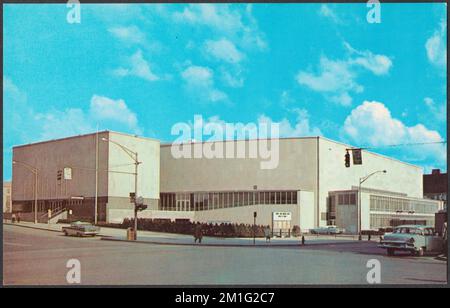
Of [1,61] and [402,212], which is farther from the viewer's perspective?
[402,212]

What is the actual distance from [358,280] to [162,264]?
30.2 feet

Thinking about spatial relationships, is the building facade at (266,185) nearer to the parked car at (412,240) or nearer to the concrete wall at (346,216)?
the concrete wall at (346,216)

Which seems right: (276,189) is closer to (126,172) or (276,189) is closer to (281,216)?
(281,216)

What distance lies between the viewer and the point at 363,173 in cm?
6662

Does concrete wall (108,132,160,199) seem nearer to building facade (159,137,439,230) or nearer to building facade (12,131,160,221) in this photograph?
building facade (12,131,160,221)

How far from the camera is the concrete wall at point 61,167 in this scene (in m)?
35.9

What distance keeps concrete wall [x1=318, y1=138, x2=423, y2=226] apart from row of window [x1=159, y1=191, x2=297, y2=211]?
5207 mm

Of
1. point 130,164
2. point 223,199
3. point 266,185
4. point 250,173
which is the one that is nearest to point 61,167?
point 130,164

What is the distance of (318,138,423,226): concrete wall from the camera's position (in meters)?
62.7

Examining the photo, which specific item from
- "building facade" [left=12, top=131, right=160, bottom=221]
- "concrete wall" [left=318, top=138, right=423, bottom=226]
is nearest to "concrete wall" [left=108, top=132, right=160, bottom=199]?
"building facade" [left=12, top=131, right=160, bottom=221]

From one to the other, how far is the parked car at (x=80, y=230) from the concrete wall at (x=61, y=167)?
2.95 m
